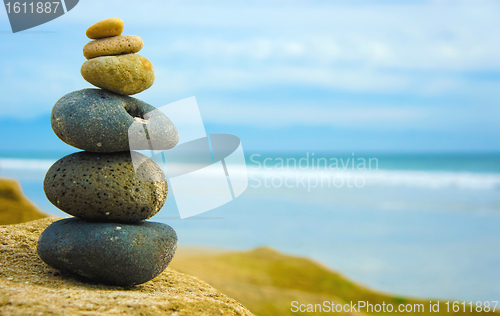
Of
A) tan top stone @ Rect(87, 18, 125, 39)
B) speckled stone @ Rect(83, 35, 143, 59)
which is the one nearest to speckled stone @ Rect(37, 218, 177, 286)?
speckled stone @ Rect(83, 35, 143, 59)

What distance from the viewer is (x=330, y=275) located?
9.39 meters

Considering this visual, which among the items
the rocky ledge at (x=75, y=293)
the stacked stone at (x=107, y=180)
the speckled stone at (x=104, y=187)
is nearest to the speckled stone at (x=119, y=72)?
the stacked stone at (x=107, y=180)

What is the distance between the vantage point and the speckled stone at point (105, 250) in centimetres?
480

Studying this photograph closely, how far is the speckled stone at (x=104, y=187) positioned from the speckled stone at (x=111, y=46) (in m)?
1.53

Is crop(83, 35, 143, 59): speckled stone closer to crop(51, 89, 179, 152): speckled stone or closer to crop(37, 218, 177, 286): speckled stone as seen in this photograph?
crop(51, 89, 179, 152): speckled stone

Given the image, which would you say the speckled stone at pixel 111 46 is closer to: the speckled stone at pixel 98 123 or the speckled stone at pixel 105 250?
the speckled stone at pixel 98 123

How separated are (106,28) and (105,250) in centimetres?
325

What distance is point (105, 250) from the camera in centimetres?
478

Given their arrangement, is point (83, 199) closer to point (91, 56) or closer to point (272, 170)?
point (91, 56)

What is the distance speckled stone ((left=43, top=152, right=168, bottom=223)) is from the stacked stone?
0.5 inches

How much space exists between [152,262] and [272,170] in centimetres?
2866

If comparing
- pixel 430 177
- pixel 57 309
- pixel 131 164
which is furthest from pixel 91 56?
pixel 430 177

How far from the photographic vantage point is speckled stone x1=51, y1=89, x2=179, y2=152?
489 centimetres

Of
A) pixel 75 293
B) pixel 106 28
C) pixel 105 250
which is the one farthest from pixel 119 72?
pixel 75 293
